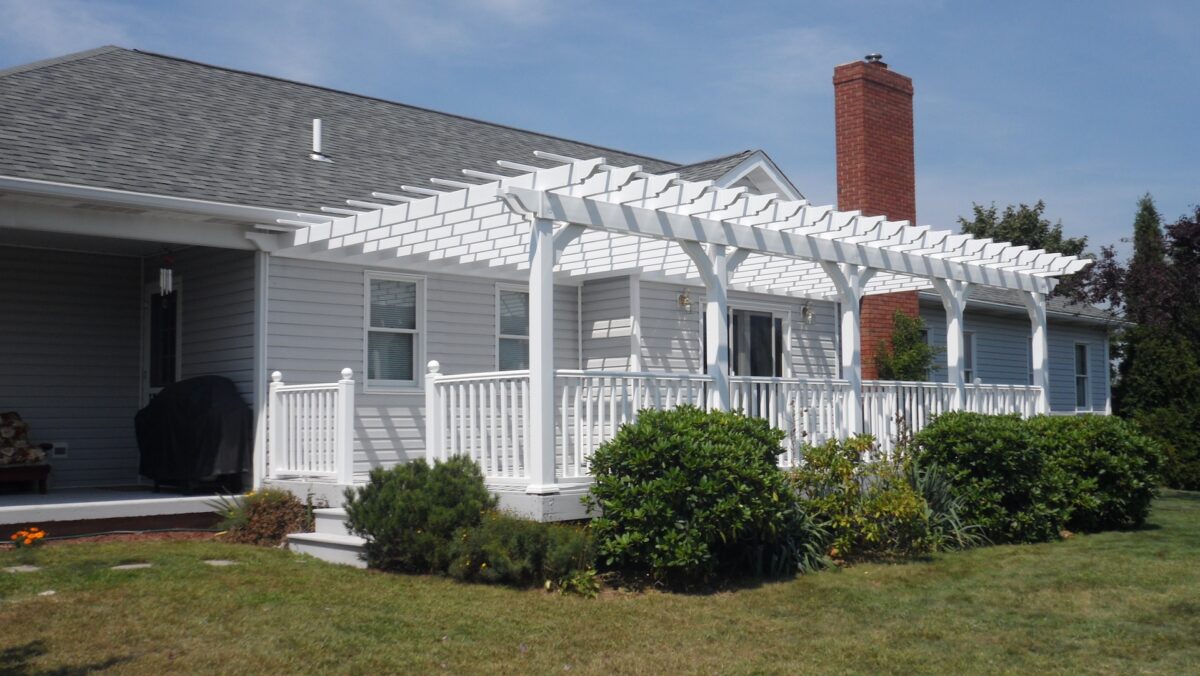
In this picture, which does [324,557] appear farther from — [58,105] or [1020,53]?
[1020,53]

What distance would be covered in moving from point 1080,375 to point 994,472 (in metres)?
14.4

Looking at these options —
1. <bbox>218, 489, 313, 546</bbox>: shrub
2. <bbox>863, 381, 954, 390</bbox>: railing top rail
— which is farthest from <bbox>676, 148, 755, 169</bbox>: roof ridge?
<bbox>218, 489, 313, 546</bbox>: shrub

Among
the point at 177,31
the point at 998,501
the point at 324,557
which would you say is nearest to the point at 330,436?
the point at 324,557

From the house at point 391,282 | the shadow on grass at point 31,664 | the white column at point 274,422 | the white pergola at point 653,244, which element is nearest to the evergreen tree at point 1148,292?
the white pergola at point 653,244

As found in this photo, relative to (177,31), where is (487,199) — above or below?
below

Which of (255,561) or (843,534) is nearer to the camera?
(255,561)

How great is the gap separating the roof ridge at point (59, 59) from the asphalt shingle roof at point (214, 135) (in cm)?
2

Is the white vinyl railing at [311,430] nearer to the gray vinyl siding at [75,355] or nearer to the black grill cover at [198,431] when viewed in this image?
the black grill cover at [198,431]

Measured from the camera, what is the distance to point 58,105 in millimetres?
11766

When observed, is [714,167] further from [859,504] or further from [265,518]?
[265,518]

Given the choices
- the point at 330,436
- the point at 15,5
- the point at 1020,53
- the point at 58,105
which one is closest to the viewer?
the point at 330,436

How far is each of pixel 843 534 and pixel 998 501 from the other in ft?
7.17

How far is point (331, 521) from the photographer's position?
395 inches

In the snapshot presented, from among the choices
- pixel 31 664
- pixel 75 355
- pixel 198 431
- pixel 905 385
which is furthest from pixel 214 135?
pixel 905 385
